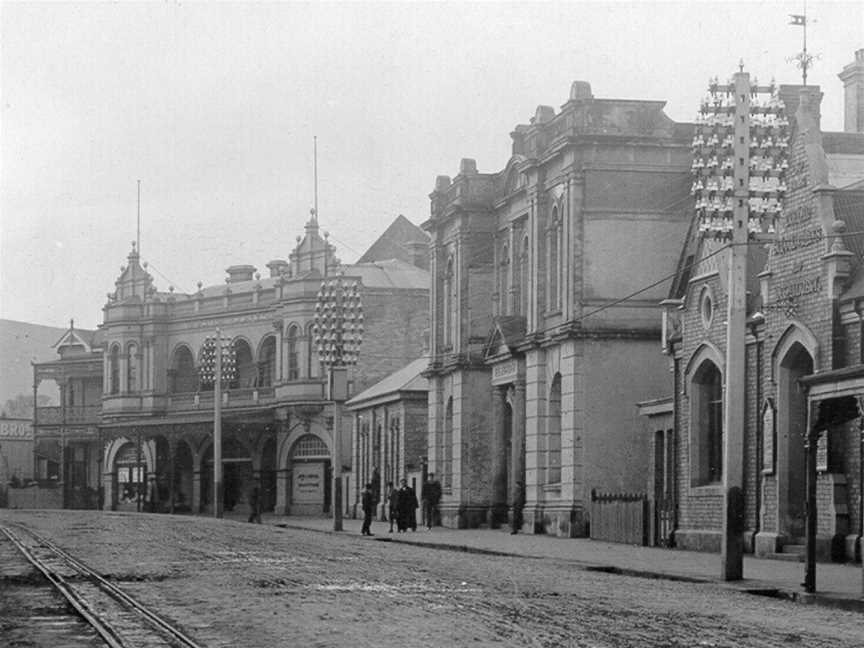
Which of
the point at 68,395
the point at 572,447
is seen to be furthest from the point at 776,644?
the point at 68,395

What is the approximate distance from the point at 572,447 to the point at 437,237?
1467 centimetres

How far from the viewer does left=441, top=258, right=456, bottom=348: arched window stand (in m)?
54.5

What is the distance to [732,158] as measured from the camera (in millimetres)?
25250

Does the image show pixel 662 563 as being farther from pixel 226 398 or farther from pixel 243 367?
pixel 243 367

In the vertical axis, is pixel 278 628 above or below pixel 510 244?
below

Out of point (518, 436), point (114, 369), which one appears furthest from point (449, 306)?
point (114, 369)

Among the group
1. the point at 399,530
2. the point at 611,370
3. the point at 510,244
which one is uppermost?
Answer: the point at 510,244

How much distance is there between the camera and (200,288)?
88.7m

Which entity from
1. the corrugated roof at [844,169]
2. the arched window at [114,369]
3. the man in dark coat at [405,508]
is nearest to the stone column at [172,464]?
the arched window at [114,369]

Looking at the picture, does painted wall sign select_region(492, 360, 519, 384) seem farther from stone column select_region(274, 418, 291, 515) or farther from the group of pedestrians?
stone column select_region(274, 418, 291, 515)

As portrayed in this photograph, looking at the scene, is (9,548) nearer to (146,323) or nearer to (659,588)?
(659,588)

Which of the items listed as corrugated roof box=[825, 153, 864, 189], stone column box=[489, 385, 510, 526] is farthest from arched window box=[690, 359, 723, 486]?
stone column box=[489, 385, 510, 526]

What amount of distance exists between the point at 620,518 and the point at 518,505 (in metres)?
8.13

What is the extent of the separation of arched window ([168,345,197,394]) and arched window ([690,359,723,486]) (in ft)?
176
